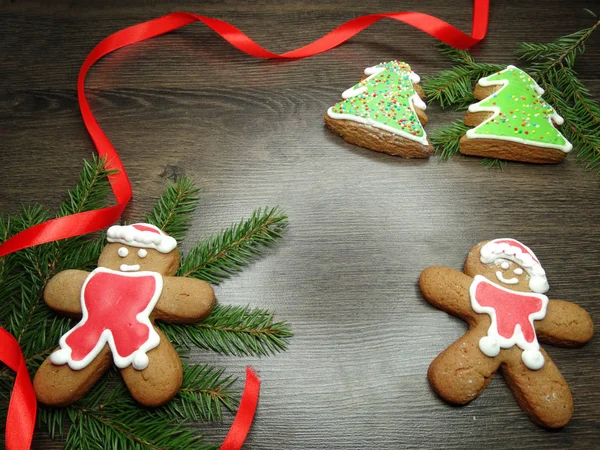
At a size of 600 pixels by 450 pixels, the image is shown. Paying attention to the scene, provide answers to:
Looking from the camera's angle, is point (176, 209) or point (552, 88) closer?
point (176, 209)

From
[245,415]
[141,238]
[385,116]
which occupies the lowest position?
[245,415]

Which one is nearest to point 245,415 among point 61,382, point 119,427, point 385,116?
point 119,427

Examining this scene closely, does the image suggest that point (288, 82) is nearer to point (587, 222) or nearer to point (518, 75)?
point (518, 75)

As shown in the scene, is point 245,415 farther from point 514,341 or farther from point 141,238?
point 514,341

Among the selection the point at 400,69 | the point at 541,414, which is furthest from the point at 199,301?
the point at 400,69

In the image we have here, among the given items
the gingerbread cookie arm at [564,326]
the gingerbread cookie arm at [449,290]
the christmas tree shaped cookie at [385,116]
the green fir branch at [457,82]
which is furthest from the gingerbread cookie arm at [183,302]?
the green fir branch at [457,82]

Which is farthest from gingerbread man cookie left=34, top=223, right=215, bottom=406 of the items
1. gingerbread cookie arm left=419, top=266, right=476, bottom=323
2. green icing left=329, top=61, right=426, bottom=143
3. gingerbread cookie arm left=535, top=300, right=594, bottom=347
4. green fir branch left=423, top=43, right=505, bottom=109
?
green fir branch left=423, top=43, right=505, bottom=109
